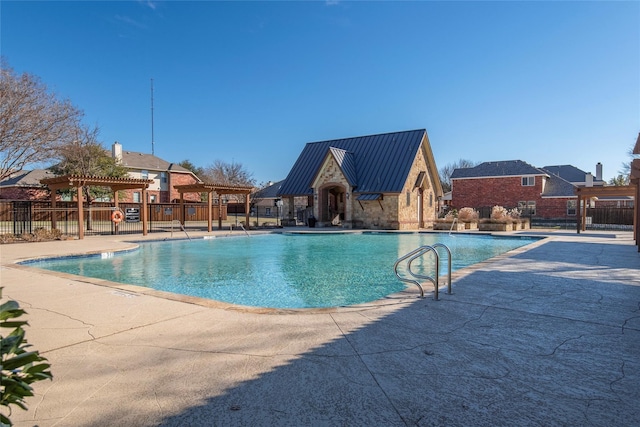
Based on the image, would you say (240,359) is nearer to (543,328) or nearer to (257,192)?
(543,328)

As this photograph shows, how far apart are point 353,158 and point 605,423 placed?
83.6 feet

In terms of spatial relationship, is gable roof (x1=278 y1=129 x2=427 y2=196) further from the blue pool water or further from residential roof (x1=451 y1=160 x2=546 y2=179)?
residential roof (x1=451 y1=160 x2=546 y2=179)

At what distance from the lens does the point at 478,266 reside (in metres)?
8.34

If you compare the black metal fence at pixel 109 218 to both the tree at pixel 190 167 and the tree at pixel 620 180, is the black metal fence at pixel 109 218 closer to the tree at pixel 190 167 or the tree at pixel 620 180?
the tree at pixel 190 167

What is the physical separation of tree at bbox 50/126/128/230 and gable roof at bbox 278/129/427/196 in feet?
45.5

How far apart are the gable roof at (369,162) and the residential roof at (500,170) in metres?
18.3

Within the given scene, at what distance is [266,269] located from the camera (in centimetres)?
1025

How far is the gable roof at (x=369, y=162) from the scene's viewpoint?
80.7 feet

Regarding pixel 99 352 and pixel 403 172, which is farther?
pixel 403 172

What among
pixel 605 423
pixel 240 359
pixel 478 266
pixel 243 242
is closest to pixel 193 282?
pixel 240 359

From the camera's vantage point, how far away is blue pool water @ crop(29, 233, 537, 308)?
7.25 metres

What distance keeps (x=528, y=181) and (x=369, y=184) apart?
22808mm

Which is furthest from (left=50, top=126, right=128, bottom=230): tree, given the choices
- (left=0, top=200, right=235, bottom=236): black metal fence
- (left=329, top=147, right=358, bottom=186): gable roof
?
(left=329, top=147, right=358, bottom=186): gable roof

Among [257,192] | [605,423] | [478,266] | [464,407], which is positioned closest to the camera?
[605,423]
